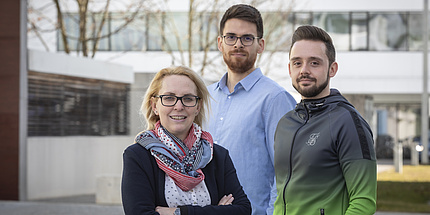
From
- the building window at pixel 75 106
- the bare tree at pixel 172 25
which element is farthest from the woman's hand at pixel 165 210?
the building window at pixel 75 106

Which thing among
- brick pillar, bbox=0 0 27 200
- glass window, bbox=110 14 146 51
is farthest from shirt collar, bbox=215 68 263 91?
glass window, bbox=110 14 146 51

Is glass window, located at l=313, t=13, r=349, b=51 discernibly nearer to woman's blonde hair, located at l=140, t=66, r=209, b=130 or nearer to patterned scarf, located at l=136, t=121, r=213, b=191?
woman's blonde hair, located at l=140, t=66, r=209, b=130

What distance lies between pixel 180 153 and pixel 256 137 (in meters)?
1.12

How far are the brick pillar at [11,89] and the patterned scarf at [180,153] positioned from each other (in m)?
10.5

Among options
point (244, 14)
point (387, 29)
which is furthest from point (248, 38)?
point (387, 29)

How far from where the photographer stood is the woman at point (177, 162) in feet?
10.2

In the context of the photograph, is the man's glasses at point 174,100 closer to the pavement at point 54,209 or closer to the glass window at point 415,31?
the pavement at point 54,209

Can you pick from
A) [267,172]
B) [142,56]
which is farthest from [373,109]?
[267,172]

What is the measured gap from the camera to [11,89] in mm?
13250

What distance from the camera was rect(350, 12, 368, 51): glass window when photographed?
3534 cm

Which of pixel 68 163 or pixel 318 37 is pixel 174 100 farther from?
pixel 68 163

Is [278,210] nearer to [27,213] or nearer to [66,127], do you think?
[27,213]

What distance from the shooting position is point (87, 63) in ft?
53.2

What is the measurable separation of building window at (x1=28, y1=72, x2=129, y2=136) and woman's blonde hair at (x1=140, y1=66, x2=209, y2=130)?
35.3 feet
